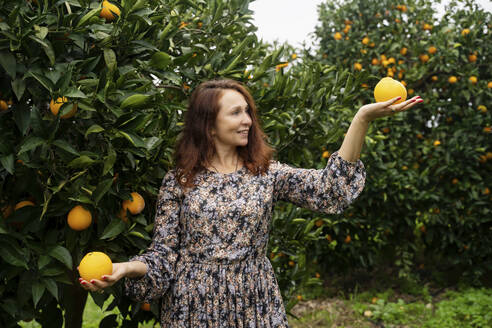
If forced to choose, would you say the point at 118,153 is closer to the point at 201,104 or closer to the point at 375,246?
the point at 201,104

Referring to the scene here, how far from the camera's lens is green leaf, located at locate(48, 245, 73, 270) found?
1.50 meters

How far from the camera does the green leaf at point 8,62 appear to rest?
4.59 feet

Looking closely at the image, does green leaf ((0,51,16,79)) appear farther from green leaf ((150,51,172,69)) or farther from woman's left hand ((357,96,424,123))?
woman's left hand ((357,96,424,123))

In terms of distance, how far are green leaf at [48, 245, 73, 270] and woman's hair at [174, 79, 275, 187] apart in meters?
0.44

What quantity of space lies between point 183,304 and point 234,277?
190mm

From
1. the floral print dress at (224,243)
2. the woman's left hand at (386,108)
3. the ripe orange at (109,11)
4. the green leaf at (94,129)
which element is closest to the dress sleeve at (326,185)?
the floral print dress at (224,243)

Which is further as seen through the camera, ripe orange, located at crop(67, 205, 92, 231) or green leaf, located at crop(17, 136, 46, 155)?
ripe orange, located at crop(67, 205, 92, 231)

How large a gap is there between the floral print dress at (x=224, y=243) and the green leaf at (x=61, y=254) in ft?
0.66

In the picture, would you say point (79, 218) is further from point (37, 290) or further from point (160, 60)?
point (160, 60)

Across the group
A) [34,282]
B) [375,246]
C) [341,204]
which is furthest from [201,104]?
[375,246]

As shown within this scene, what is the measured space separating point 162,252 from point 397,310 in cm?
276

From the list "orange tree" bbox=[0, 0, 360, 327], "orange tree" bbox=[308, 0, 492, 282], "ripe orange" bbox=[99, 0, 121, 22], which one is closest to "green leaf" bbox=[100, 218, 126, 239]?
"orange tree" bbox=[0, 0, 360, 327]

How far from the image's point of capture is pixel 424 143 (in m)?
4.10

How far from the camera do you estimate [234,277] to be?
164 centimetres
